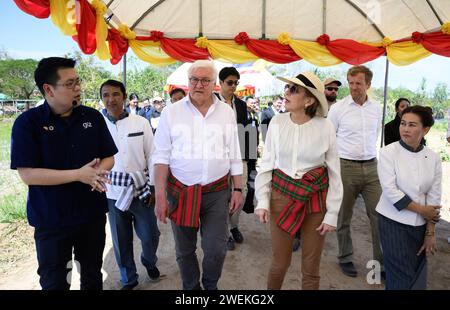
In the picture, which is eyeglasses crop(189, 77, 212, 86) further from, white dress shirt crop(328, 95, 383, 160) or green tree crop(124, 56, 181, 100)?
green tree crop(124, 56, 181, 100)

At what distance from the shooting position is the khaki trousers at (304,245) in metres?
2.34

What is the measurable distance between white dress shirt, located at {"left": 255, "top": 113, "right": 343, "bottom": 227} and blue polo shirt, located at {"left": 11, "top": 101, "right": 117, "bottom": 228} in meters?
1.22

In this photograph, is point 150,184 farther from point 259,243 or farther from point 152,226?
point 259,243

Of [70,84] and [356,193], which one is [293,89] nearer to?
[70,84]

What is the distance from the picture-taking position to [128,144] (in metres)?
2.86

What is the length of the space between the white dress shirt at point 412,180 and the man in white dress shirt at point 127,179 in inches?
79.7

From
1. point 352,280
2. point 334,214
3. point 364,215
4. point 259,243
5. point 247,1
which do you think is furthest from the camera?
point 247,1

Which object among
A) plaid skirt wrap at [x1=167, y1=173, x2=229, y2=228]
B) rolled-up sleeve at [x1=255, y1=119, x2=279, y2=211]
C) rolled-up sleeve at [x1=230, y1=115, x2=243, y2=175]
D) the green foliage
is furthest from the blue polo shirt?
the green foliage

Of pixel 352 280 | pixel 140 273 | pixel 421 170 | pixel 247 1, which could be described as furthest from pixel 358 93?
pixel 247 1

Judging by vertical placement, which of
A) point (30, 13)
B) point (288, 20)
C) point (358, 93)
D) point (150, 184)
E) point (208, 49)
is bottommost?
point (150, 184)

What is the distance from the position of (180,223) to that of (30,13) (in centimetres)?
201

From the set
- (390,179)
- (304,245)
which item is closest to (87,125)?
(304,245)

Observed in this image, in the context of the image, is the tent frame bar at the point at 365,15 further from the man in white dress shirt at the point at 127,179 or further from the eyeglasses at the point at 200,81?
the man in white dress shirt at the point at 127,179

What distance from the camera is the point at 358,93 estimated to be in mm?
3312
